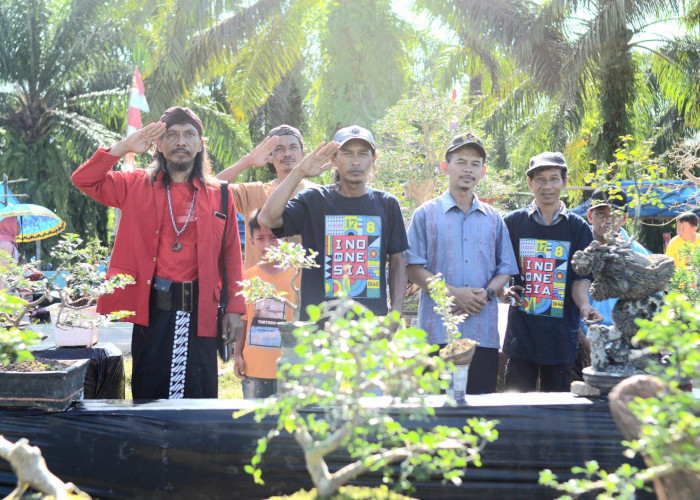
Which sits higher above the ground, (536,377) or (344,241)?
(344,241)

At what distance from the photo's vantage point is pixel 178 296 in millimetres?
3236

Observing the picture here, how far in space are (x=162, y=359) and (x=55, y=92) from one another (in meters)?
15.6

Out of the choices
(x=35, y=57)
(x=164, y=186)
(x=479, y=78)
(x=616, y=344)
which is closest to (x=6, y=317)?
(x=164, y=186)

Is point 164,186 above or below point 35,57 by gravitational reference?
below

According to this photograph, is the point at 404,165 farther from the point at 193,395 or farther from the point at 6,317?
the point at 6,317

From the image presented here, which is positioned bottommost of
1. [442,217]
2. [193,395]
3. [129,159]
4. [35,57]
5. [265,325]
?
[193,395]

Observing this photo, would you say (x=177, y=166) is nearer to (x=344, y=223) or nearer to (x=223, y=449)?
(x=344, y=223)

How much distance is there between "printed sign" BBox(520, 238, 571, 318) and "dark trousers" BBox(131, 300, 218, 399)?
5.18ft

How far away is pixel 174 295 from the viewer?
3234 millimetres

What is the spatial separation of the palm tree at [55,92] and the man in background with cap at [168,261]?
12.8 meters

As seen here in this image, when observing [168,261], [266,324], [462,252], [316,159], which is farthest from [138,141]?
[462,252]

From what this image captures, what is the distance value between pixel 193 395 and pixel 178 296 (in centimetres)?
45

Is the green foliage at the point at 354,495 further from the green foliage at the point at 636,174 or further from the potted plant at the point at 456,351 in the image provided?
the green foliage at the point at 636,174

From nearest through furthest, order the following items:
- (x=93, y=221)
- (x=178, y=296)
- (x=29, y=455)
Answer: (x=29, y=455)
(x=178, y=296)
(x=93, y=221)
